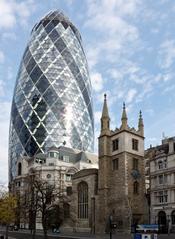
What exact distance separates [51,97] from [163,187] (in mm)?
79870

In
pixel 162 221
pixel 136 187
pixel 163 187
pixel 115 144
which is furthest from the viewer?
pixel 115 144

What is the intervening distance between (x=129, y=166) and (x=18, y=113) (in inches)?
3027

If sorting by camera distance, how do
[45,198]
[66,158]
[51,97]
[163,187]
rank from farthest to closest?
[51,97]
[66,158]
[163,187]
[45,198]

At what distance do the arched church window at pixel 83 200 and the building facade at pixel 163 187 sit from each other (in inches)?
639

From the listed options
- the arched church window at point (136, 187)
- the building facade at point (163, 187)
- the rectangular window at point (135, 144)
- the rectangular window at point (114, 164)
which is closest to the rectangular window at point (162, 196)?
the building facade at point (163, 187)

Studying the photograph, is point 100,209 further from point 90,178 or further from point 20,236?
point 20,236

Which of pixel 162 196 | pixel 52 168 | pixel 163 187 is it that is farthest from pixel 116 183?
pixel 52 168

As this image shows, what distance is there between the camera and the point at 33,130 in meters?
137

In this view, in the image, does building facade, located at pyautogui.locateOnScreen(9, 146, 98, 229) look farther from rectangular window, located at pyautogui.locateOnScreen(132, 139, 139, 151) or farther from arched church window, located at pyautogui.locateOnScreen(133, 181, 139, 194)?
rectangular window, located at pyautogui.locateOnScreen(132, 139, 139, 151)

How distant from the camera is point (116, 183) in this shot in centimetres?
7475

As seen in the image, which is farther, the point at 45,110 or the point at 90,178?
the point at 45,110

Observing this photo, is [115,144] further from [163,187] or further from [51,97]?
[51,97]

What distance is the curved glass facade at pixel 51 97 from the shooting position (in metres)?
138

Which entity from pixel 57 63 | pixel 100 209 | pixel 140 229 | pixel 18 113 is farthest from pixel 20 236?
pixel 57 63
